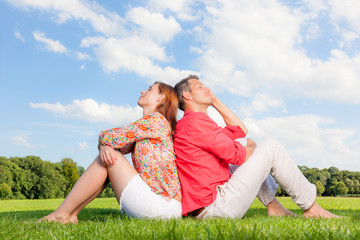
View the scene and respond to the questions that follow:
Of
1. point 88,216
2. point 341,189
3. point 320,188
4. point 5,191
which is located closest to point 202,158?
point 88,216

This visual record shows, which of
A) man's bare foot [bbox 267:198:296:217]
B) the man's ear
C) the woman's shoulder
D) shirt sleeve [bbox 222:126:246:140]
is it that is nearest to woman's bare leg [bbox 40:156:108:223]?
the woman's shoulder

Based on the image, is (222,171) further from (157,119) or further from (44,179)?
(44,179)

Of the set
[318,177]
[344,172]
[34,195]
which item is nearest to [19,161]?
[34,195]

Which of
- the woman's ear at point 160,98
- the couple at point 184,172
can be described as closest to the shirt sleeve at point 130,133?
the couple at point 184,172

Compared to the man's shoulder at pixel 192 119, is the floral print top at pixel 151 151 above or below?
below

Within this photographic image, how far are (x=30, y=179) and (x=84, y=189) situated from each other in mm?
71909

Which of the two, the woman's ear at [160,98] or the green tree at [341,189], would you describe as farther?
the green tree at [341,189]

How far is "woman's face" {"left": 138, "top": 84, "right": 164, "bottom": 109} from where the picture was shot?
4.38m

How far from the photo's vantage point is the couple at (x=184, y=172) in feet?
12.5

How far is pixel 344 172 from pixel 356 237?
343 feet

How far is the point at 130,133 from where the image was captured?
12.8ft

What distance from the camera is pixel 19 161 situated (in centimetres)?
7131

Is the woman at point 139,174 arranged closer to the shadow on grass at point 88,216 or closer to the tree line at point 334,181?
the shadow on grass at point 88,216

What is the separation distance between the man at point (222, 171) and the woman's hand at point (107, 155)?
78cm
